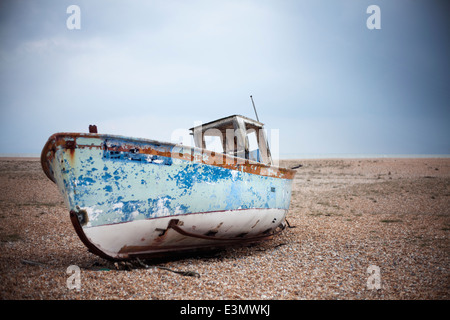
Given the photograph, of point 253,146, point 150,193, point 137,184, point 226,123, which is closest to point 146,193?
point 150,193

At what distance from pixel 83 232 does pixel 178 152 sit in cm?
187

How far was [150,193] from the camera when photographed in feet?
13.1

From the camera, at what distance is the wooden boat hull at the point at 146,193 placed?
3.64m

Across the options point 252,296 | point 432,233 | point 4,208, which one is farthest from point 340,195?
point 4,208

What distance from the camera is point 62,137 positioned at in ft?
11.8

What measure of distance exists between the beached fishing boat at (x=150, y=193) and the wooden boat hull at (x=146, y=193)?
13mm

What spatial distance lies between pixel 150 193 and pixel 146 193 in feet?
0.21

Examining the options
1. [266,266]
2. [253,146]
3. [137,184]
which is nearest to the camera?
[137,184]

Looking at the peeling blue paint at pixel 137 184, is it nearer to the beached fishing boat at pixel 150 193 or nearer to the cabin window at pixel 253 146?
the beached fishing boat at pixel 150 193

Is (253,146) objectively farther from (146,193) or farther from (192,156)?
(146,193)

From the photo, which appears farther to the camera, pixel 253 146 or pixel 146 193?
pixel 253 146
